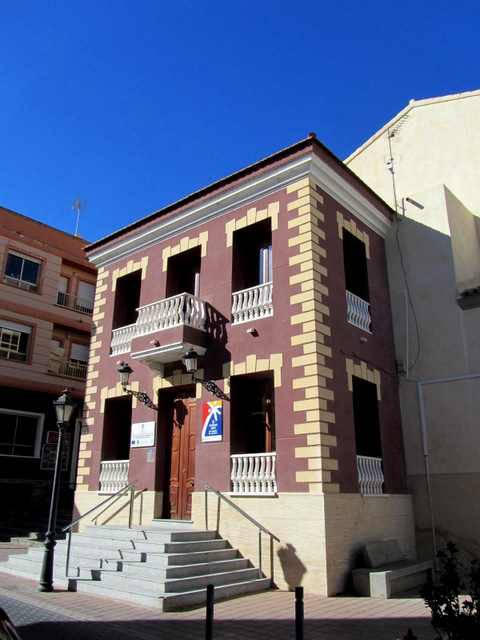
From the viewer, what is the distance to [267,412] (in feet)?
35.3

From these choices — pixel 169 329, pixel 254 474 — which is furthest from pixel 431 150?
pixel 254 474

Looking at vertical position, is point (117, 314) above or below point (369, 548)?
above

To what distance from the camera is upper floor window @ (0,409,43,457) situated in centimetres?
1911

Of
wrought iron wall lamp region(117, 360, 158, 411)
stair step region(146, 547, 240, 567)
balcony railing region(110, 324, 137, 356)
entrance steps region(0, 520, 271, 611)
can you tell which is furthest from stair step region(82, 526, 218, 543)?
balcony railing region(110, 324, 137, 356)

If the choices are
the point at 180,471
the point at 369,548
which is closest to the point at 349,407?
the point at 369,548

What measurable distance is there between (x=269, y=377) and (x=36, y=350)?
42.0 ft

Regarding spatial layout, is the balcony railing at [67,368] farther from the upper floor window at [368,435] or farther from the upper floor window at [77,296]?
the upper floor window at [368,435]

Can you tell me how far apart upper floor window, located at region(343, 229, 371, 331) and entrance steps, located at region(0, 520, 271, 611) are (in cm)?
519

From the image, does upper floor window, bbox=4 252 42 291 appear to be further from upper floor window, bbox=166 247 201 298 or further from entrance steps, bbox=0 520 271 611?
entrance steps, bbox=0 520 271 611

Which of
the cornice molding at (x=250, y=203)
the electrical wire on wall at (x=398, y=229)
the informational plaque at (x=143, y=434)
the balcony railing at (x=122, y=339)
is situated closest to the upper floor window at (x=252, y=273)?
the cornice molding at (x=250, y=203)

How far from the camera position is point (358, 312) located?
1147 centimetres

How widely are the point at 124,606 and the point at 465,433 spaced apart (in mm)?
7313

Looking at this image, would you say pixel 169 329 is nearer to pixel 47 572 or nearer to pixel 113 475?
pixel 113 475

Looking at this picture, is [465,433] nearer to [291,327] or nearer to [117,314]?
[291,327]
